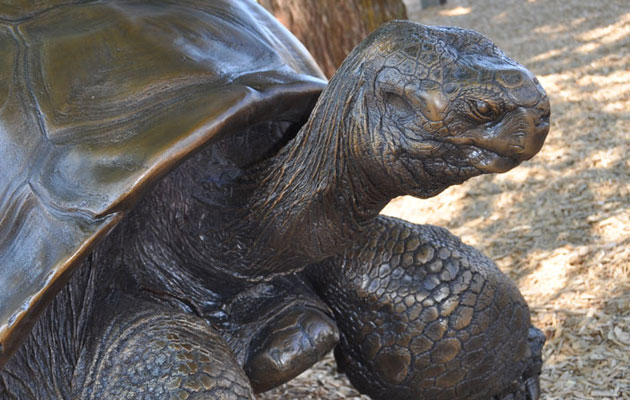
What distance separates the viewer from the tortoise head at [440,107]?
1410 mm

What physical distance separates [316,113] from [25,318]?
2.71 ft

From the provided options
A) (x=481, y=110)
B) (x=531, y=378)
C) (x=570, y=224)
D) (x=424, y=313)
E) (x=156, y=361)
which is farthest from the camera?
(x=570, y=224)

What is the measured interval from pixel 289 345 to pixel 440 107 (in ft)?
2.88

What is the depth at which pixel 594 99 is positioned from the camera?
5.43m

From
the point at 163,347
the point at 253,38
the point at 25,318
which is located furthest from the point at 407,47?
the point at 25,318

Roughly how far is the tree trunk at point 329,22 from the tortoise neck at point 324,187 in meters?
2.62

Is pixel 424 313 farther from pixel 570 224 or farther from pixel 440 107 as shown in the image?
pixel 570 224

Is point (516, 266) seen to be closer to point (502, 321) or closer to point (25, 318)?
point (502, 321)

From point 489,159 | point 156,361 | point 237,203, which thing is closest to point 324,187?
point 237,203

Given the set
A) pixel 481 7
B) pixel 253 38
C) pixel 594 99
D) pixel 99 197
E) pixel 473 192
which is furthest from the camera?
pixel 481 7

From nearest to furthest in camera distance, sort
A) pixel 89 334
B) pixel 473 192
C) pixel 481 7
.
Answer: pixel 89 334 < pixel 473 192 < pixel 481 7

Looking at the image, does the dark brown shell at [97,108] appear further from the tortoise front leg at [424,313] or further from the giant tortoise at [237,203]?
the tortoise front leg at [424,313]

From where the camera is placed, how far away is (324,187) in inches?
68.7

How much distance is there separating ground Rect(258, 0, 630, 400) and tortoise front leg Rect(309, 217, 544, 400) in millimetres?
570
